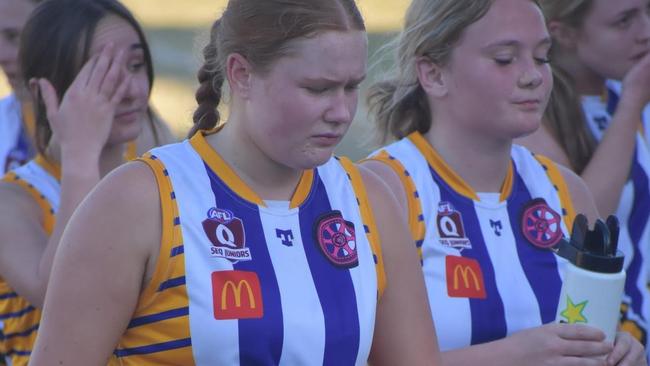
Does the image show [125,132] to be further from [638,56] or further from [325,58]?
[638,56]

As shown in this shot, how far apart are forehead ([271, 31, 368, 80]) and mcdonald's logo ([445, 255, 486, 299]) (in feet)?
2.66

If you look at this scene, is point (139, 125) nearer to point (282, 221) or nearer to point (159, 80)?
point (282, 221)

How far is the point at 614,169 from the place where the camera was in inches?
158

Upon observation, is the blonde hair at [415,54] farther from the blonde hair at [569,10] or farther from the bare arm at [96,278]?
the bare arm at [96,278]

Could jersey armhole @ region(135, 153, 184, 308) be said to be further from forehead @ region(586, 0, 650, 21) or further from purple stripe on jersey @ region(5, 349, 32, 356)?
forehead @ region(586, 0, 650, 21)

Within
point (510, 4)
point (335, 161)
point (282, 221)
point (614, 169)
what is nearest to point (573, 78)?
point (614, 169)

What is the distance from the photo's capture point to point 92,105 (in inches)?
146

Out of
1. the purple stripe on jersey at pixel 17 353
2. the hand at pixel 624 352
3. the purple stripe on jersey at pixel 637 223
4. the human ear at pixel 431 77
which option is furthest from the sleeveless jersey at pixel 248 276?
the purple stripe on jersey at pixel 637 223

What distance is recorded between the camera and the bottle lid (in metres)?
2.77

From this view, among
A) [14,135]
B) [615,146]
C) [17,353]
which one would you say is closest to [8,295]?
[17,353]

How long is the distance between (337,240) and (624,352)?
79cm

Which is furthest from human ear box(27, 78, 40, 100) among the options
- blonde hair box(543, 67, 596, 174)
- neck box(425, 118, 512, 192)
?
blonde hair box(543, 67, 596, 174)

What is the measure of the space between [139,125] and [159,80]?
9066 millimetres

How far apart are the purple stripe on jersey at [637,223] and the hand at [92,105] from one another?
1.76 meters
